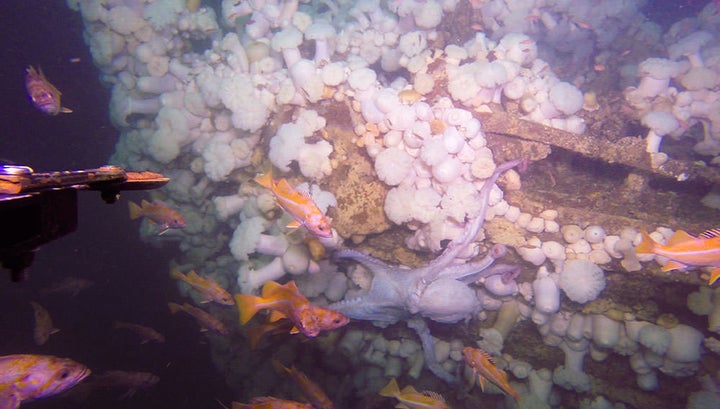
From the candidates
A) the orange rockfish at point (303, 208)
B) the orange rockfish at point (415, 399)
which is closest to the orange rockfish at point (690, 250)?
the orange rockfish at point (415, 399)

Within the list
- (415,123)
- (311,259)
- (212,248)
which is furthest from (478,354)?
(212,248)

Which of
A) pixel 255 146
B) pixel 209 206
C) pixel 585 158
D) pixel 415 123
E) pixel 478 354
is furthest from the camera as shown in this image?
pixel 209 206

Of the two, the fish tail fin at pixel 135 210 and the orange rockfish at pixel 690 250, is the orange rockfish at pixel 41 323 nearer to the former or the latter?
the fish tail fin at pixel 135 210

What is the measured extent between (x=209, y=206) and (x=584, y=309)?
6.52 metres

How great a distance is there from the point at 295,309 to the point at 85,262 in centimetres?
838

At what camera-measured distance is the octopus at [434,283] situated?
14.9ft

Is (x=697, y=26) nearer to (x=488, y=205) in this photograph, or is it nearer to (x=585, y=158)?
(x=585, y=158)

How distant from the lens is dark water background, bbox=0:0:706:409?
7.99 meters

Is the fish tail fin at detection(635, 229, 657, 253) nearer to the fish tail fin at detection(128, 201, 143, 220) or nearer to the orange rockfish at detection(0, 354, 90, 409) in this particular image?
the orange rockfish at detection(0, 354, 90, 409)

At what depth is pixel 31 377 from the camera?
335 cm

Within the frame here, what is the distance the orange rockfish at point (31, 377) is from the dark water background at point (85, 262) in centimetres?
495

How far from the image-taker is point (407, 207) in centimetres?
436

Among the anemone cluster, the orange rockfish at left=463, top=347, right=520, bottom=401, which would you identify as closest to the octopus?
the anemone cluster

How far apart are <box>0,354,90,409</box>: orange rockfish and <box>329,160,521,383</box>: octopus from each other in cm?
290
